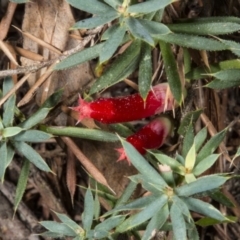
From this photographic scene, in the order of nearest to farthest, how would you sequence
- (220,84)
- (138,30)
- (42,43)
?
(138,30)
(220,84)
(42,43)

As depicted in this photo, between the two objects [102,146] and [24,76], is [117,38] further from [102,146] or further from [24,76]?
[102,146]

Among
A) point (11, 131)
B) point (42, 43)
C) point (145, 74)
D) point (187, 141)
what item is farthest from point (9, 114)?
point (187, 141)

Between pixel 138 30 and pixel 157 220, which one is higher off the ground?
pixel 138 30

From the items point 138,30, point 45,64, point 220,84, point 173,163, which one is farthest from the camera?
point 45,64

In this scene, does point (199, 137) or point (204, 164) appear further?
point (199, 137)

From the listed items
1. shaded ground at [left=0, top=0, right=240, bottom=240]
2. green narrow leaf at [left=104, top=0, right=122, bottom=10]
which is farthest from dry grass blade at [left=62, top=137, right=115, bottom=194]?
green narrow leaf at [left=104, top=0, right=122, bottom=10]

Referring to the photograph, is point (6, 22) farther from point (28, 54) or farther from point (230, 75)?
point (230, 75)

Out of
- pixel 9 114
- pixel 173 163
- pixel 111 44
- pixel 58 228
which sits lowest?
pixel 58 228

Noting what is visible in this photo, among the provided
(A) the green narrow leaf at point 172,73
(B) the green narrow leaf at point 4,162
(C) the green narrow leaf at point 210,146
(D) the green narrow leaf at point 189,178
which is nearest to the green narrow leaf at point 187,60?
(A) the green narrow leaf at point 172,73
